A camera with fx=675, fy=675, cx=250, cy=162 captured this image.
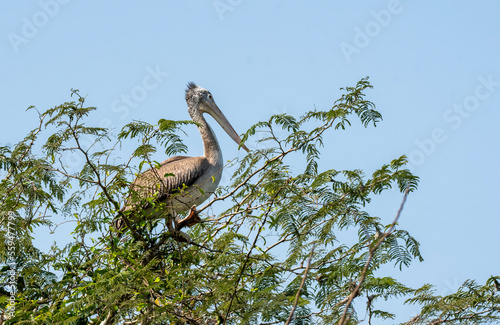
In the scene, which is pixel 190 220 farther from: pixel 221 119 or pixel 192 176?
pixel 221 119

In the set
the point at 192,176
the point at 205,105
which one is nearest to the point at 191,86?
the point at 205,105

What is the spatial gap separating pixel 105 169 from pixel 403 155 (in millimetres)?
2330

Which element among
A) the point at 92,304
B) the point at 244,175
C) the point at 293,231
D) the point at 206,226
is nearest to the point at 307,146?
the point at 244,175

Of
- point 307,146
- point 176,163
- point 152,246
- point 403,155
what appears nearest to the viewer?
point 403,155

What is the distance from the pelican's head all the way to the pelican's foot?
8.74 feet

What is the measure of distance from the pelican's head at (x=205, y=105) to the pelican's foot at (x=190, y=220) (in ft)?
8.74

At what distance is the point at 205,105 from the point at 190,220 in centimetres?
304

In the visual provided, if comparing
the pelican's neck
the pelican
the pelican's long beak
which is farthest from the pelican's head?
the pelican's neck

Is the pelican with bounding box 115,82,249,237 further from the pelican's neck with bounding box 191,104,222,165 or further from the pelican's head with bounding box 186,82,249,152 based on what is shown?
the pelican's head with bounding box 186,82,249,152

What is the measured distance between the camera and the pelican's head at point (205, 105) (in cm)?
923

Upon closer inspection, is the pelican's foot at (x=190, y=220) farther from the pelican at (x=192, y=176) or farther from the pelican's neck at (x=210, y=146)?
the pelican's neck at (x=210, y=146)

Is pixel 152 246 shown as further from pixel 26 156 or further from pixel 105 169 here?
pixel 26 156

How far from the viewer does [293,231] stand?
4867 mm

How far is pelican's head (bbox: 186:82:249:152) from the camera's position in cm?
923
